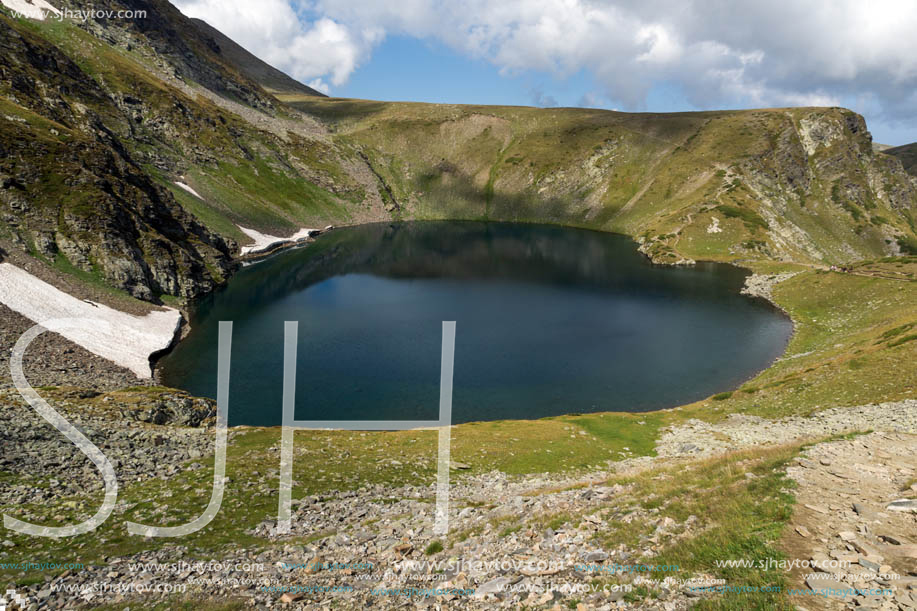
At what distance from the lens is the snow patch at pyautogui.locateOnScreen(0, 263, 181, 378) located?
56.5 meters

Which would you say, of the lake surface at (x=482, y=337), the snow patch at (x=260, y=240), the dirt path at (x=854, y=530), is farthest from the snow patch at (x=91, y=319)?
the snow patch at (x=260, y=240)

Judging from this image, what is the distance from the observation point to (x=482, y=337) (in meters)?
75.1

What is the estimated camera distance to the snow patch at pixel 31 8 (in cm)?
16694

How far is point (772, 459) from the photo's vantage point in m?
20.0

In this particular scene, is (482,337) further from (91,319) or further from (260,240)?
(260,240)

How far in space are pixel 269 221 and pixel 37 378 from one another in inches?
4796

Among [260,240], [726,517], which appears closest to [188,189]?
[260,240]

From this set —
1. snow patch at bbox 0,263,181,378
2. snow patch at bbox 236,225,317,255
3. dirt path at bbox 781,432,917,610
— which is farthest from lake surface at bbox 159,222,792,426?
dirt path at bbox 781,432,917,610

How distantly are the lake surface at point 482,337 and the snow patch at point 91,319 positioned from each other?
12.5ft

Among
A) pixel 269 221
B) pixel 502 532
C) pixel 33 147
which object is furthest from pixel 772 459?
pixel 269 221

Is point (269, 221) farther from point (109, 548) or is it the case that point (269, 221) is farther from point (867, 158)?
point (867, 158)

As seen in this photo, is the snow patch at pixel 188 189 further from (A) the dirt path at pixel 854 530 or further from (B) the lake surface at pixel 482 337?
(A) the dirt path at pixel 854 530

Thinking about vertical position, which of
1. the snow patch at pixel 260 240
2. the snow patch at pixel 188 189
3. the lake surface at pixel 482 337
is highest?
the snow patch at pixel 188 189

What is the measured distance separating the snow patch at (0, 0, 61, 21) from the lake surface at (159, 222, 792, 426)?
149506 millimetres
